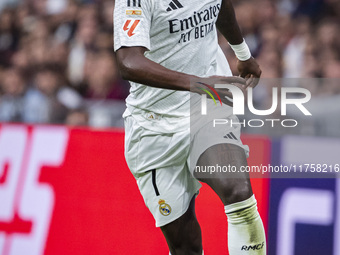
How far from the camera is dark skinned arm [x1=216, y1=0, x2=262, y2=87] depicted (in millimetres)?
3088

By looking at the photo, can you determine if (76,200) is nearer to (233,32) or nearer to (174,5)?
(233,32)

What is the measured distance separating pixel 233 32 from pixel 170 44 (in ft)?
1.89

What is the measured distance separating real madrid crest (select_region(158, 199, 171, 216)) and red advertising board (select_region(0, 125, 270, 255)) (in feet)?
3.06

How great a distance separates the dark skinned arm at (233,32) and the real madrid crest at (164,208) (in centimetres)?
79

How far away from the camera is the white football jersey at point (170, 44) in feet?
8.43

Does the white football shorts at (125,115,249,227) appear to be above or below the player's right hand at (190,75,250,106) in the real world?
below

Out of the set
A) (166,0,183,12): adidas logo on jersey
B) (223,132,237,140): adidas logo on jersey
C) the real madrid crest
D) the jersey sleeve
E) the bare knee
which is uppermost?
(166,0,183,12): adidas logo on jersey

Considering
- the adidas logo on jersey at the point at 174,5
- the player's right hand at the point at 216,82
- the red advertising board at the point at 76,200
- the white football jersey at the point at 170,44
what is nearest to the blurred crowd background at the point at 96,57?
the red advertising board at the point at 76,200

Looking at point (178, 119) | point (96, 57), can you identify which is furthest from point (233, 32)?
point (96, 57)

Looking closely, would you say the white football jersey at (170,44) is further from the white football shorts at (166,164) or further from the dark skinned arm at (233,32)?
the dark skinned arm at (233,32)

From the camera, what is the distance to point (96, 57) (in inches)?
250

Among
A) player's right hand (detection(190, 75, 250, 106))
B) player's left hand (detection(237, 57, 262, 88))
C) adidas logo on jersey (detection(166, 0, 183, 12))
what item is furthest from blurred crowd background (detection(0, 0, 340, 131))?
player's right hand (detection(190, 75, 250, 106))

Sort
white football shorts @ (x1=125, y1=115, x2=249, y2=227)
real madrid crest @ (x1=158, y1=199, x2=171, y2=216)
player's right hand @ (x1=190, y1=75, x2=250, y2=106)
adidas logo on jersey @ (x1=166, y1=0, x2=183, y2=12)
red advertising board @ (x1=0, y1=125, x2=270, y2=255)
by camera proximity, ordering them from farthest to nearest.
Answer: red advertising board @ (x1=0, y1=125, x2=270, y2=255) < real madrid crest @ (x1=158, y1=199, x2=171, y2=216) < white football shorts @ (x1=125, y1=115, x2=249, y2=227) < adidas logo on jersey @ (x1=166, y1=0, x2=183, y2=12) < player's right hand @ (x1=190, y1=75, x2=250, y2=106)

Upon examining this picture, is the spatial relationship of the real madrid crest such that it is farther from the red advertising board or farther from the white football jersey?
the red advertising board
